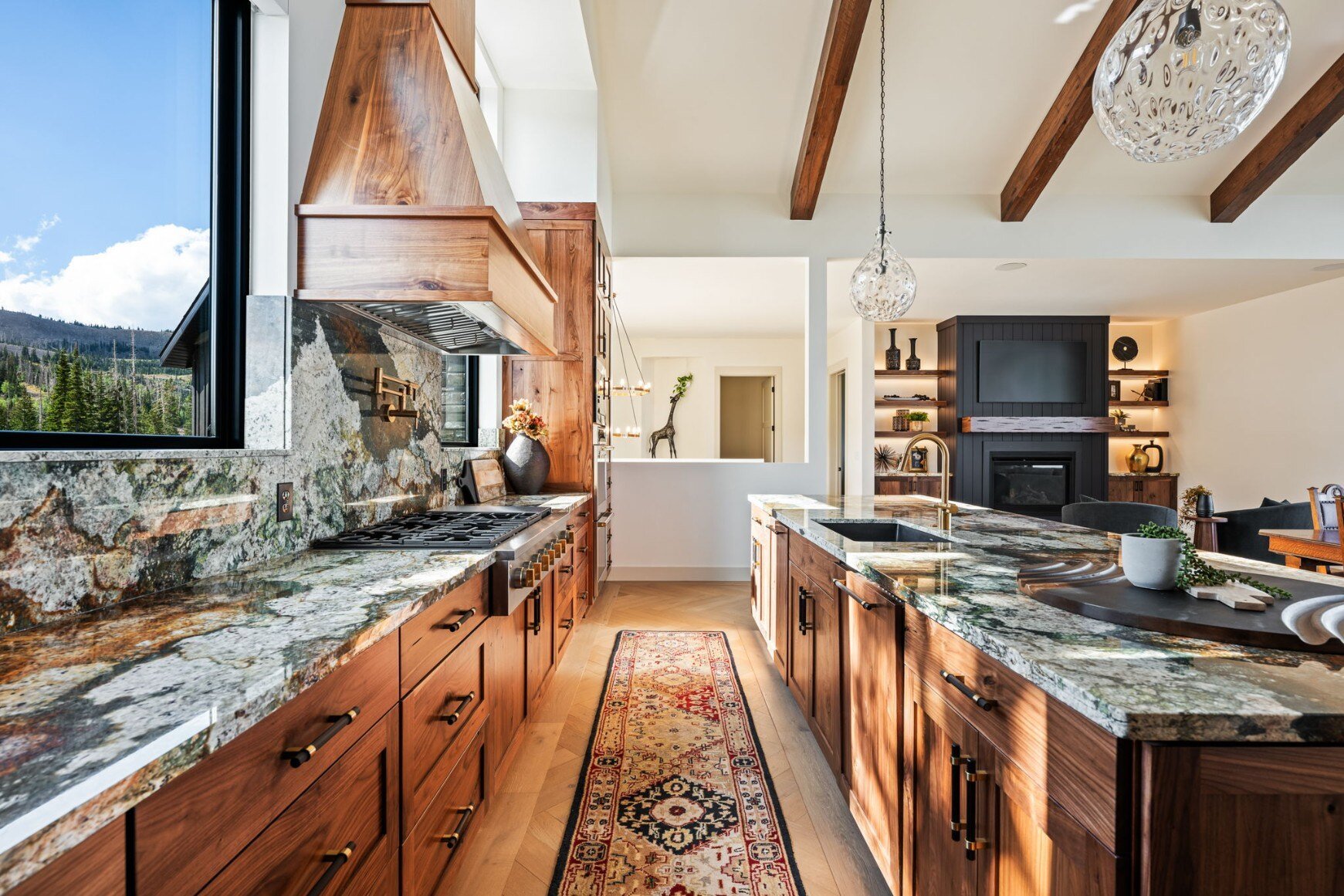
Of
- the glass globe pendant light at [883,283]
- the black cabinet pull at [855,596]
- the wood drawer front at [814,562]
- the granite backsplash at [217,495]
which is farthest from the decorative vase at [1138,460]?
the granite backsplash at [217,495]

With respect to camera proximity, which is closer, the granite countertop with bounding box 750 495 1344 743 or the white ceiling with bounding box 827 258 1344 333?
the granite countertop with bounding box 750 495 1344 743

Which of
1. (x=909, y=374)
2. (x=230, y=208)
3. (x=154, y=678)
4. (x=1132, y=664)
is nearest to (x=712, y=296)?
(x=909, y=374)

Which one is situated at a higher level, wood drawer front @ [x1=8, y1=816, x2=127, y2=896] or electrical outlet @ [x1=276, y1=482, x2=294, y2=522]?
electrical outlet @ [x1=276, y1=482, x2=294, y2=522]

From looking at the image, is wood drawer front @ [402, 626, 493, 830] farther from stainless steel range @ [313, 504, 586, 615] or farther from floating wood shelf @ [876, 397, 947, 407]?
Answer: floating wood shelf @ [876, 397, 947, 407]

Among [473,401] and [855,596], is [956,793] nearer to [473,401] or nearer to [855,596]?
[855,596]

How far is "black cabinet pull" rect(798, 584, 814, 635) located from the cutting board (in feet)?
5.09

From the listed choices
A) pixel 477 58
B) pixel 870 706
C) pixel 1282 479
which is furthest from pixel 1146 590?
pixel 1282 479

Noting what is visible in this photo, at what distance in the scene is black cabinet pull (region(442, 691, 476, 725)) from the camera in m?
1.38

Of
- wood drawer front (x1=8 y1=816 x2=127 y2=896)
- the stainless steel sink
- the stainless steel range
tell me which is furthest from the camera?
the stainless steel sink

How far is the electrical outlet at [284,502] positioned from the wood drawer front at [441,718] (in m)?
0.57

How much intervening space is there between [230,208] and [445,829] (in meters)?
1.58

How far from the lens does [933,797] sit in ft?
3.88

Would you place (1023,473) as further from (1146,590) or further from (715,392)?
(1146,590)

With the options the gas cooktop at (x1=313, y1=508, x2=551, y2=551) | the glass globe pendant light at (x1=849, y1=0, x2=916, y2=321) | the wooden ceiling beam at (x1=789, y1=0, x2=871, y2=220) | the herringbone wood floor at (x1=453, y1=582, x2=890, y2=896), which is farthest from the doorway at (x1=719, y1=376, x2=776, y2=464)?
the gas cooktop at (x1=313, y1=508, x2=551, y2=551)
